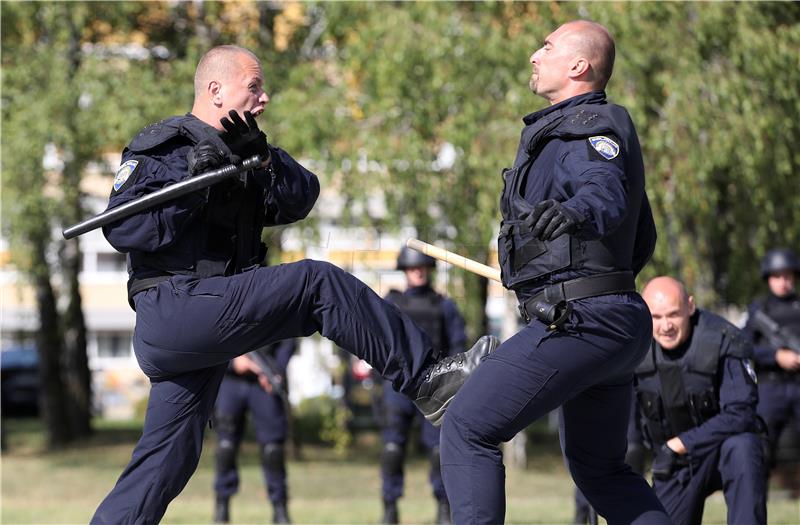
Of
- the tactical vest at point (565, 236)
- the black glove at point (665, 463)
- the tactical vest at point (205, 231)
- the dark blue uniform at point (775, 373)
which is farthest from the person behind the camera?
the dark blue uniform at point (775, 373)

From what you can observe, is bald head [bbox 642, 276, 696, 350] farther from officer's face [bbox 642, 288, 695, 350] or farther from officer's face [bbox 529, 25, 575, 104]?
officer's face [bbox 529, 25, 575, 104]

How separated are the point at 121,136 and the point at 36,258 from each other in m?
3.14

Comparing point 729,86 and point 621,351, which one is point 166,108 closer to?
point 729,86

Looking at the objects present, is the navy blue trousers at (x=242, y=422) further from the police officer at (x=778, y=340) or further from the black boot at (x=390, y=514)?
the police officer at (x=778, y=340)

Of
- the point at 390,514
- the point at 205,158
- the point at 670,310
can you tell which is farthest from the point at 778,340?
the point at 205,158

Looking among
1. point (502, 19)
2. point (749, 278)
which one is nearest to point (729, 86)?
point (502, 19)

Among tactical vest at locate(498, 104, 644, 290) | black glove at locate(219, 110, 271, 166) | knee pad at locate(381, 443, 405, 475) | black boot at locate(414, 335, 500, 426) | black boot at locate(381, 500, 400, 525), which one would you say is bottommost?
black boot at locate(381, 500, 400, 525)

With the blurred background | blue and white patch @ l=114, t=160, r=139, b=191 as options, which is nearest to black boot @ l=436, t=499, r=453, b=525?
the blurred background

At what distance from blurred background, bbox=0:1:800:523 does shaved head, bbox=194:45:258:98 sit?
665 centimetres

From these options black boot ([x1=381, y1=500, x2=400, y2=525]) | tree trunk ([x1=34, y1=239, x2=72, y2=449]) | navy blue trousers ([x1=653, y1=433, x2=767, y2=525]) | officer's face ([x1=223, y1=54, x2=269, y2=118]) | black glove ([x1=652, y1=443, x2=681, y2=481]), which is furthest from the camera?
tree trunk ([x1=34, y1=239, x2=72, y2=449])

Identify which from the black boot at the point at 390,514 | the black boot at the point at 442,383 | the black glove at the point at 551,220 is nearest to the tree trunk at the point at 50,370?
the black boot at the point at 390,514

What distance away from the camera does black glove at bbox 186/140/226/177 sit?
17.4ft

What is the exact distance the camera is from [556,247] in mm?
5172

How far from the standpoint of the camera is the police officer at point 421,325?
11.8m
